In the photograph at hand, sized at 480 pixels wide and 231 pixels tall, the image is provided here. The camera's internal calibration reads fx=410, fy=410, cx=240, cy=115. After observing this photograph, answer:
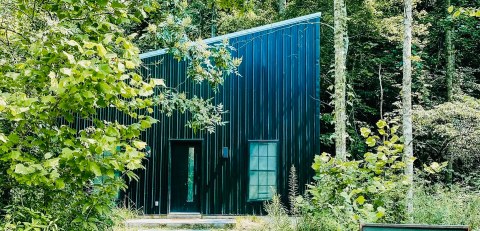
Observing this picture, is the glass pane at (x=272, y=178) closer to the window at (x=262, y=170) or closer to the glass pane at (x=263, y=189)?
the window at (x=262, y=170)

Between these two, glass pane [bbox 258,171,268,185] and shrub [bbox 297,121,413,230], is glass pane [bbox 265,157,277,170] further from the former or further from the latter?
shrub [bbox 297,121,413,230]

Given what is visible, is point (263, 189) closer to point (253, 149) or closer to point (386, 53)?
point (253, 149)

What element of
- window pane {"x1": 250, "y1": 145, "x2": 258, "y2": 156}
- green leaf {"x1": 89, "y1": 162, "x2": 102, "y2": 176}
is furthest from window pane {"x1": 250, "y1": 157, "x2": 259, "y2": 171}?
green leaf {"x1": 89, "y1": 162, "x2": 102, "y2": 176}

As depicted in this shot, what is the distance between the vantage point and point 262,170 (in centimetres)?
989

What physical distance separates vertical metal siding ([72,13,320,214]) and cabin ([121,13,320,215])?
2 cm

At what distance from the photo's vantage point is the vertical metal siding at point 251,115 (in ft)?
32.4

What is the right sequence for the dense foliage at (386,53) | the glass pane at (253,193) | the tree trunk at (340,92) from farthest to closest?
the dense foliage at (386,53) → the glass pane at (253,193) → the tree trunk at (340,92)

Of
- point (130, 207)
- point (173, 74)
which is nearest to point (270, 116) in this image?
point (173, 74)

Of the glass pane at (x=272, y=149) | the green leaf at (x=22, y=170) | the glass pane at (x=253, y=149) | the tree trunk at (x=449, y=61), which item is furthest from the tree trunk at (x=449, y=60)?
the green leaf at (x=22, y=170)

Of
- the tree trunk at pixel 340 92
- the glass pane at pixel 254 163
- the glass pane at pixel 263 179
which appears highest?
the tree trunk at pixel 340 92

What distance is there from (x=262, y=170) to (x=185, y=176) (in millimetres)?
1909

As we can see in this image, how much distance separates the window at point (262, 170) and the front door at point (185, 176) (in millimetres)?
1306

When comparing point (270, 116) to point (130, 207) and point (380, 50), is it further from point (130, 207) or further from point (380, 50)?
point (380, 50)

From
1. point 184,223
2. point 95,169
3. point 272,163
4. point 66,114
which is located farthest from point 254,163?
point 95,169
